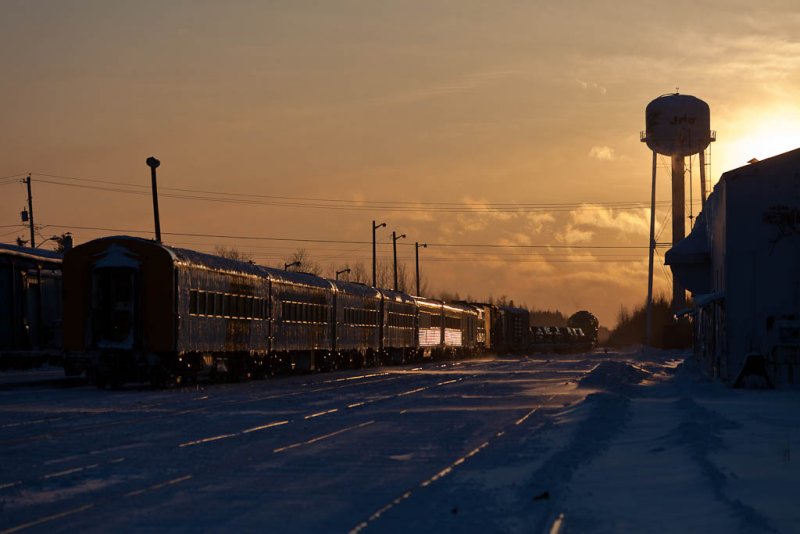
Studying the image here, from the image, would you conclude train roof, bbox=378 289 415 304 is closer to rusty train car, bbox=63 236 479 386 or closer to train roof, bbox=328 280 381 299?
train roof, bbox=328 280 381 299

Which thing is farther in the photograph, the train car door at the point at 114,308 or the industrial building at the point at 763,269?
the industrial building at the point at 763,269

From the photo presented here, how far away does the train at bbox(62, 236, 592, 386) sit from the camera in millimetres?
30344

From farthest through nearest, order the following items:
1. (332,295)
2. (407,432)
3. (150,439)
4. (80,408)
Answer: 1. (332,295)
2. (80,408)
3. (407,432)
4. (150,439)

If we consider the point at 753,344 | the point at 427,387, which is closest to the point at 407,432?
the point at 427,387

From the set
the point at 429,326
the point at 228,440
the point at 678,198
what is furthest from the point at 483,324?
the point at 228,440

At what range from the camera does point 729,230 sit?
1345 inches

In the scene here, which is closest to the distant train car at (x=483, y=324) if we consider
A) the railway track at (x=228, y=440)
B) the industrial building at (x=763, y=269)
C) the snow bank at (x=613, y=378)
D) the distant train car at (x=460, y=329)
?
the distant train car at (x=460, y=329)

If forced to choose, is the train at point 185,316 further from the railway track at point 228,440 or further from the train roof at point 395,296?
the train roof at point 395,296

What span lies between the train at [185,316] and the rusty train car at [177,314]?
0.03 meters

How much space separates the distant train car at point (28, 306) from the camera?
39188mm

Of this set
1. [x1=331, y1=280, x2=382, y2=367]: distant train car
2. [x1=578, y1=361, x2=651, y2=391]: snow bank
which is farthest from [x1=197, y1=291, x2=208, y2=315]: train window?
[x1=331, y1=280, x2=382, y2=367]: distant train car

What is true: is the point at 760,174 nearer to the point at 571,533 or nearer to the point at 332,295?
the point at 332,295

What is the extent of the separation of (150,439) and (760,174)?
22.4 metres

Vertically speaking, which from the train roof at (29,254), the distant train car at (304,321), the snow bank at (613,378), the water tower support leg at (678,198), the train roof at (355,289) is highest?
the water tower support leg at (678,198)
